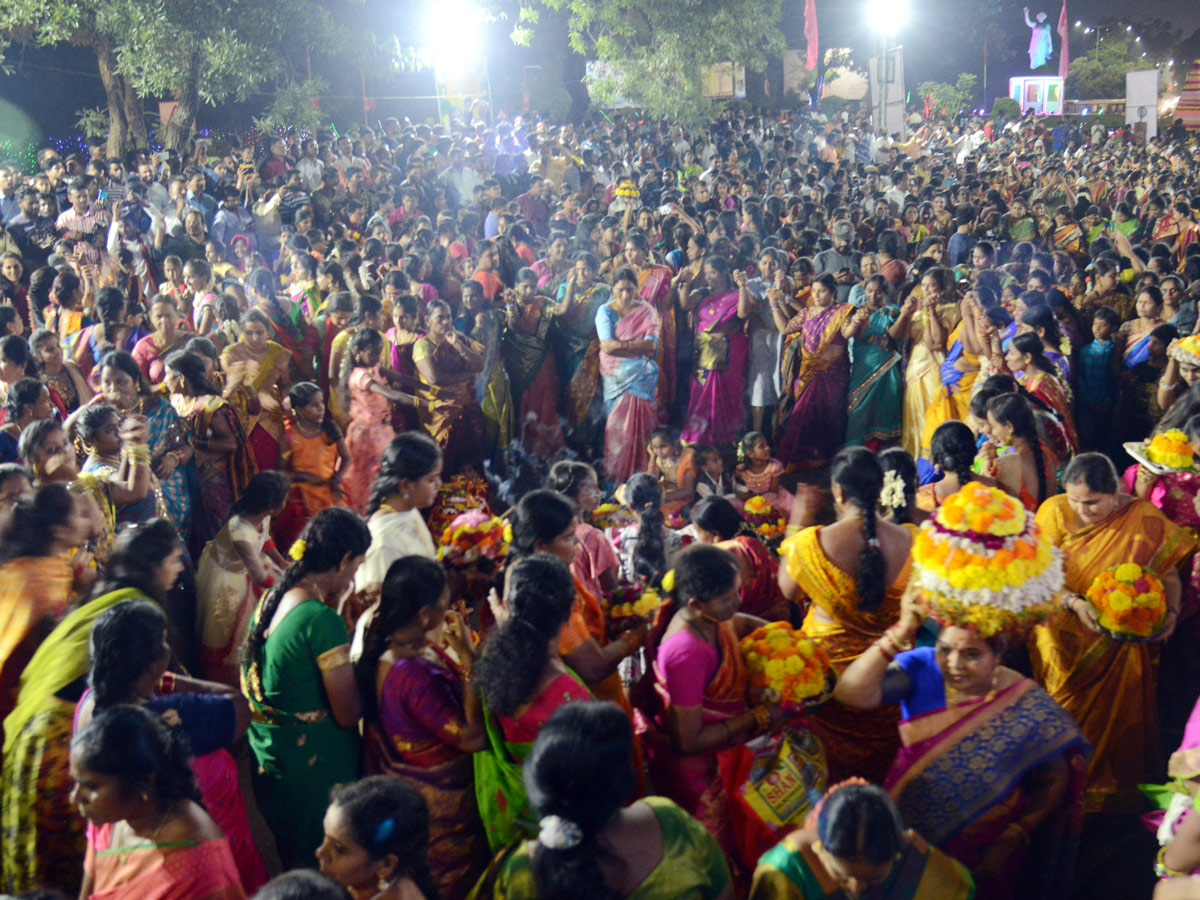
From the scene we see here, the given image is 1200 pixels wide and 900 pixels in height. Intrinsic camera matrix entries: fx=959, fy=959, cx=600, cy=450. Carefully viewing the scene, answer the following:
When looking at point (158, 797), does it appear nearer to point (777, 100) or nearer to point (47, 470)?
point (47, 470)

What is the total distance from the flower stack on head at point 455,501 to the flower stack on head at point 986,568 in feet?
8.64

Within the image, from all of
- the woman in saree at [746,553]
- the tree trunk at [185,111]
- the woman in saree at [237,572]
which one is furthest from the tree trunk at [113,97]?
the woman in saree at [746,553]

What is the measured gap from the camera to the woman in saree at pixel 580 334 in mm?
6482

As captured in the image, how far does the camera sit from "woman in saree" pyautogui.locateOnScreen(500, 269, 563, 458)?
6.40 metres

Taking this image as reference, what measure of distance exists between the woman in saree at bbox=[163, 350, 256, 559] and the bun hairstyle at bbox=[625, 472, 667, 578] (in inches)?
76.6

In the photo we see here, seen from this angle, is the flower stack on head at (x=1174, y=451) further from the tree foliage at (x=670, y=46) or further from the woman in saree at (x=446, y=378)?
the tree foliage at (x=670, y=46)

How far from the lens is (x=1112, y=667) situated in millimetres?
3326

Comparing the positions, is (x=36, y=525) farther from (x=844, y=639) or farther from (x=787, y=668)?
(x=844, y=639)

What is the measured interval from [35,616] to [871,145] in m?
20.3

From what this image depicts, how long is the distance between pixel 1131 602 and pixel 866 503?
36.6 inches

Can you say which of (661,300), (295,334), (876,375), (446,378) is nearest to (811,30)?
(661,300)

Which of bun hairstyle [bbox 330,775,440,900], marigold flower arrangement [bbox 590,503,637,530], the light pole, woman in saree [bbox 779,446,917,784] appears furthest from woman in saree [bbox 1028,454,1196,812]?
the light pole

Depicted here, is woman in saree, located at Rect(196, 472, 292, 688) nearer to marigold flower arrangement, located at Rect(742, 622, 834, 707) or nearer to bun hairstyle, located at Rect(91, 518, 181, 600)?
bun hairstyle, located at Rect(91, 518, 181, 600)

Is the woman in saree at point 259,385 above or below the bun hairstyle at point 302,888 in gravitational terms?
above
